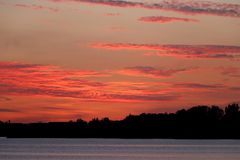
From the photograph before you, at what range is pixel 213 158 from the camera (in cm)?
13738

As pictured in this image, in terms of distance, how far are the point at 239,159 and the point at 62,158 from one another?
100 feet

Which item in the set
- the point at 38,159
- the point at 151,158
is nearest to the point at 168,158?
the point at 151,158

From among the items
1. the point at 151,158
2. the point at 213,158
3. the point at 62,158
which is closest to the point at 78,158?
the point at 62,158

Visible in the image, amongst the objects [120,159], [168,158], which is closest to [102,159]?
[120,159]

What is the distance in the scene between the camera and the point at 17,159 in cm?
13638

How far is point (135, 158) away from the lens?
137750mm

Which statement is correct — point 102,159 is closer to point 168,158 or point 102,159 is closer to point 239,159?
point 168,158

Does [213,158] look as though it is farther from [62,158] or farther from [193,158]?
Result: [62,158]

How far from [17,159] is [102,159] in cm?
1463

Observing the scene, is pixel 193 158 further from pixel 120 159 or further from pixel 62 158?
pixel 62 158

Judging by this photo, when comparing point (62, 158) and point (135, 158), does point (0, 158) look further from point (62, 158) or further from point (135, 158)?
point (135, 158)

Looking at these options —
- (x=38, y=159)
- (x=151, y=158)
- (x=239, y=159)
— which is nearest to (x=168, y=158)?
(x=151, y=158)

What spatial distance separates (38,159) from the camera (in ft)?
449

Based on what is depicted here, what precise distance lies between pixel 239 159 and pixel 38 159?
34680 millimetres
